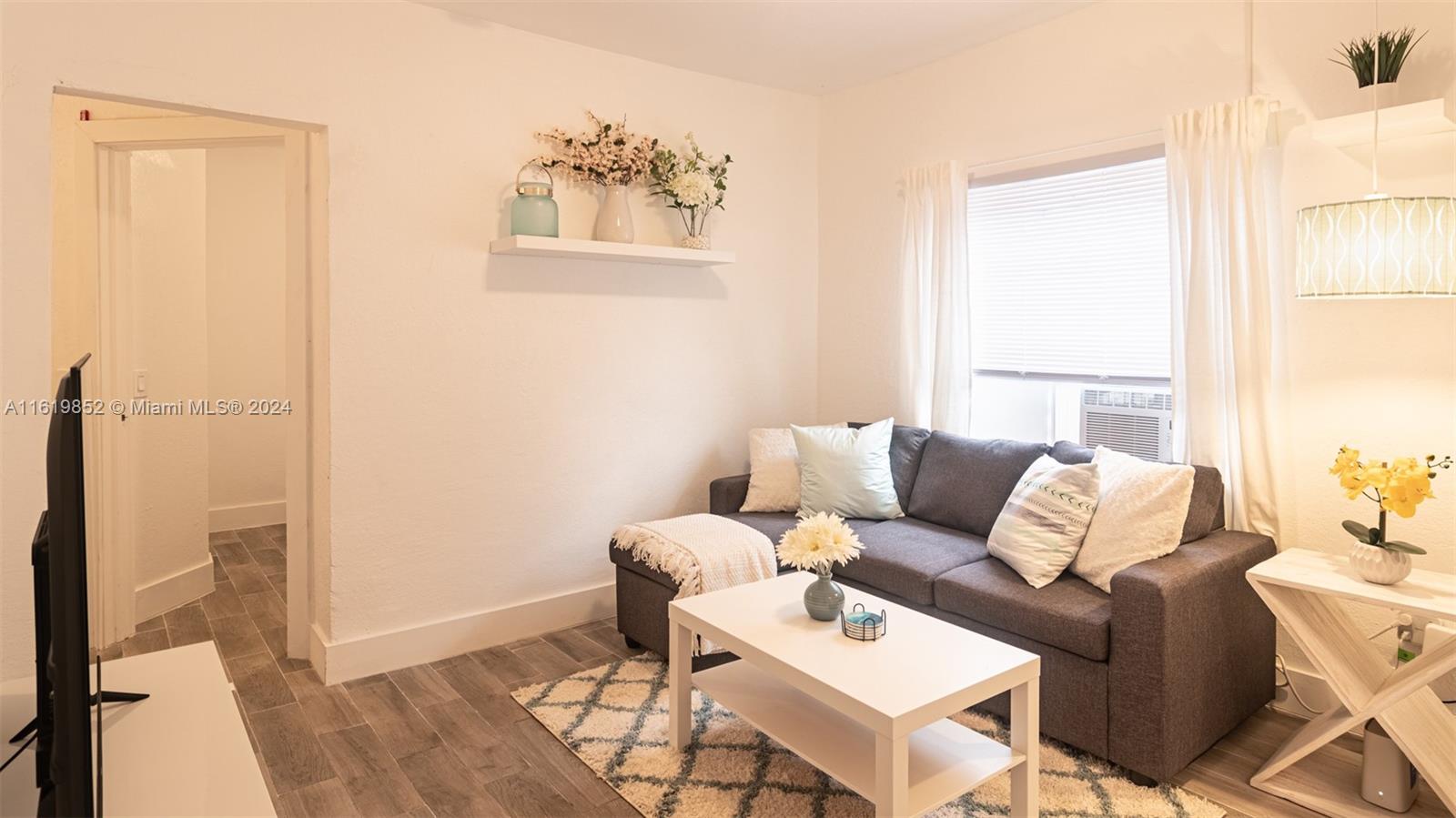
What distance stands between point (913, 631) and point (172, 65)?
3024mm

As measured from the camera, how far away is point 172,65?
284 centimetres

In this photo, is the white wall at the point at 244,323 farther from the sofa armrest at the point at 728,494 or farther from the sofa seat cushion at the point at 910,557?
the sofa seat cushion at the point at 910,557

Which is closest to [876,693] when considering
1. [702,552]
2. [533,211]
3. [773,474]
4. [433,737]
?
[702,552]

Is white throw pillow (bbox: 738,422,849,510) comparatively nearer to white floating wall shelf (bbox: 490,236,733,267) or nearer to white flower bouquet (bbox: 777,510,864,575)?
white floating wall shelf (bbox: 490,236,733,267)

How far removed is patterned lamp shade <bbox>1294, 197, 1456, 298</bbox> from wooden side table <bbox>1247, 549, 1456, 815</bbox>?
0.81 meters

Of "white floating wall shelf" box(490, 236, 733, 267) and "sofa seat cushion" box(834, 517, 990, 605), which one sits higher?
"white floating wall shelf" box(490, 236, 733, 267)

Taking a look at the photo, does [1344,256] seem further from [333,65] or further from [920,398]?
[333,65]

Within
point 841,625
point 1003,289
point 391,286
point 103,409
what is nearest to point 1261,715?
point 841,625

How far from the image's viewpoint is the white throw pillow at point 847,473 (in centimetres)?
374

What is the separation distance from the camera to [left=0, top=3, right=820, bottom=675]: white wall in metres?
2.68

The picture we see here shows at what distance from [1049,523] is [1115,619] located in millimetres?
451

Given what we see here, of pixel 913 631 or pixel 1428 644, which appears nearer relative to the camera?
pixel 913 631

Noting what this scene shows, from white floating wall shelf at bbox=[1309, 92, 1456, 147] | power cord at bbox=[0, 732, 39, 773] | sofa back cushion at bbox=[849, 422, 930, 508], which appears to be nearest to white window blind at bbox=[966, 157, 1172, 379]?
sofa back cushion at bbox=[849, 422, 930, 508]

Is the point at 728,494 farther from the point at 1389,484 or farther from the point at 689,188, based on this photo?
the point at 1389,484
